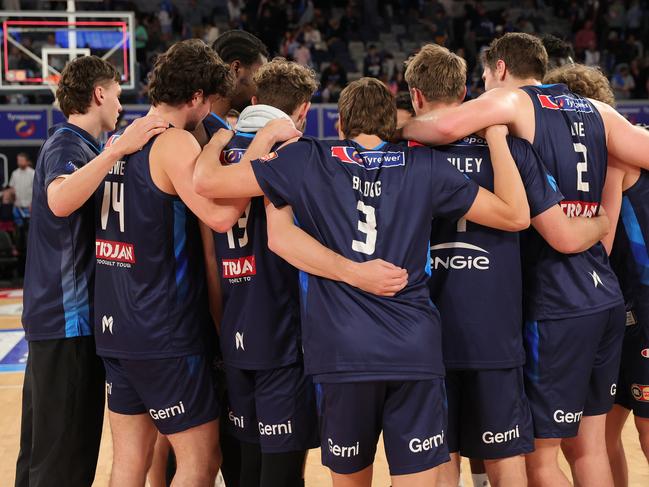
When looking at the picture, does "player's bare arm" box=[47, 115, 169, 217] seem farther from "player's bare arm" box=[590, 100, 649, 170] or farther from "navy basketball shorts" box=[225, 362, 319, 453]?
"player's bare arm" box=[590, 100, 649, 170]

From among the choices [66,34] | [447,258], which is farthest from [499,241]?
[66,34]

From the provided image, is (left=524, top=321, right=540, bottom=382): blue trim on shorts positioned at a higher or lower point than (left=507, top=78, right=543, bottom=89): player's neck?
lower

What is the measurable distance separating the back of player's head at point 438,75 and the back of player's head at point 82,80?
1.61 metres

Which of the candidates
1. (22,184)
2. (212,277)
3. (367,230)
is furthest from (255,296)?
(22,184)

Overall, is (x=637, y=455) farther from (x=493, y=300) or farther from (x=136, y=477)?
(x=136, y=477)

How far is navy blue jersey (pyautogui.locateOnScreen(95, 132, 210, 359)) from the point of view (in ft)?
12.3

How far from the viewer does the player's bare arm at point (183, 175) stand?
3.56m

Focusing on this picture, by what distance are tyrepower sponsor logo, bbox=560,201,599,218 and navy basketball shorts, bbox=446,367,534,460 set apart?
0.77 m

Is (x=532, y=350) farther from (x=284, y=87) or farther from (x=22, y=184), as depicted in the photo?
(x=22, y=184)

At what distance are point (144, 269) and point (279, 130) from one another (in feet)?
2.93

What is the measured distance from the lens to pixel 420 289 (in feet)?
11.0

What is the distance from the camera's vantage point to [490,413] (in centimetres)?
365

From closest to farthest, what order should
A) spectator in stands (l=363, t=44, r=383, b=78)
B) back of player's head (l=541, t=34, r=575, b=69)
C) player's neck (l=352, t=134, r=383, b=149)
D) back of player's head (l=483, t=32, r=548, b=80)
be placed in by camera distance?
1. player's neck (l=352, t=134, r=383, b=149)
2. back of player's head (l=483, t=32, r=548, b=80)
3. back of player's head (l=541, t=34, r=575, b=69)
4. spectator in stands (l=363, t=44, r=383, b=78)

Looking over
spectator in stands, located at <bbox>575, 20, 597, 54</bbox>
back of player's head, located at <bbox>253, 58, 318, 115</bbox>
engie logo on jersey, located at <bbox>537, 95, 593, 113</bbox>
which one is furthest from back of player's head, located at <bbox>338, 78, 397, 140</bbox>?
spectator in stands, located at <bbox>575, 20, 597, 54</bbox>
